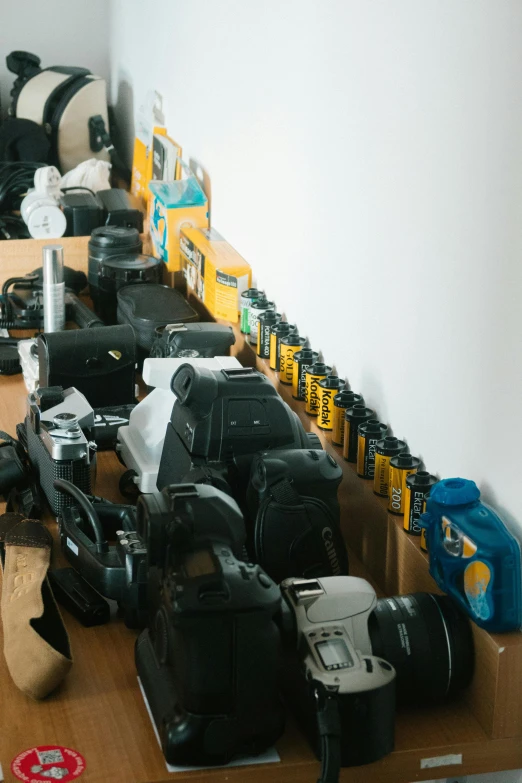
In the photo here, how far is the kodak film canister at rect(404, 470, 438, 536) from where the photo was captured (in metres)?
1.57

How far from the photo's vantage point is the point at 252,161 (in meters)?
2.54

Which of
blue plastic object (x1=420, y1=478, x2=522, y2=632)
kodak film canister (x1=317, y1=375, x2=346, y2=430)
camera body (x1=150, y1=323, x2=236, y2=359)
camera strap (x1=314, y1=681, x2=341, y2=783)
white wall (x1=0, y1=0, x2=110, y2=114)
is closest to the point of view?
camera strap (x1=314, y1=681, x2=341, y2=783)

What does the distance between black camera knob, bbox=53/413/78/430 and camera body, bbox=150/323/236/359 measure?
0.44m

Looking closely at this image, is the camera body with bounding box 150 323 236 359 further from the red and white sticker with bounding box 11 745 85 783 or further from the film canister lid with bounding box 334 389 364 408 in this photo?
the red and white sticker with bounding box 11 745 85 783

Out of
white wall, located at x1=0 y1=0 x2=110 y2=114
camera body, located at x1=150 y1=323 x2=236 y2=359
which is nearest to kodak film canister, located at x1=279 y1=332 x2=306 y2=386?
camera body, located at x1=150 y1=323 x2=236 y2=359

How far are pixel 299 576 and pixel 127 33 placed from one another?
3033 millimetres

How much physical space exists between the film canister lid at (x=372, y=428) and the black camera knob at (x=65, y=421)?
0.50 meters

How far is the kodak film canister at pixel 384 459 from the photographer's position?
5.57ft

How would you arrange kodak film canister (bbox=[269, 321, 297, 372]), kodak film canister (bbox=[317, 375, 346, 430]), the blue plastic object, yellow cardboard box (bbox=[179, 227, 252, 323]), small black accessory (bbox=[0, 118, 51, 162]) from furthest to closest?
small black accessory (bbox=[0, 118, 51, 162]), yellow cardboard box (bbox=[179, 227, 252, 323]), kodak film canister (bbox=[269, 321, 297, 372]), kodak film canister (bbox=[317, 375, 346, 430]), the blue plastic object

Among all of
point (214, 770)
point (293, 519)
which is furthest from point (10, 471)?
point (214, 770)

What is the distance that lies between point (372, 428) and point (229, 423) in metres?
0.24

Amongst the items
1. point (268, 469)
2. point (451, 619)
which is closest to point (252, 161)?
point (268, 469)

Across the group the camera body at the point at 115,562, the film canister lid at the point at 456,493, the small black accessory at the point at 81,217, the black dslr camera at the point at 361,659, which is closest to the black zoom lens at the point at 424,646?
the black dslr camera at the point at 361,659

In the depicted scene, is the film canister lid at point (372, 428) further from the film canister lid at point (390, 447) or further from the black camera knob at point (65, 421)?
the black camera knob at point (65, 421)
